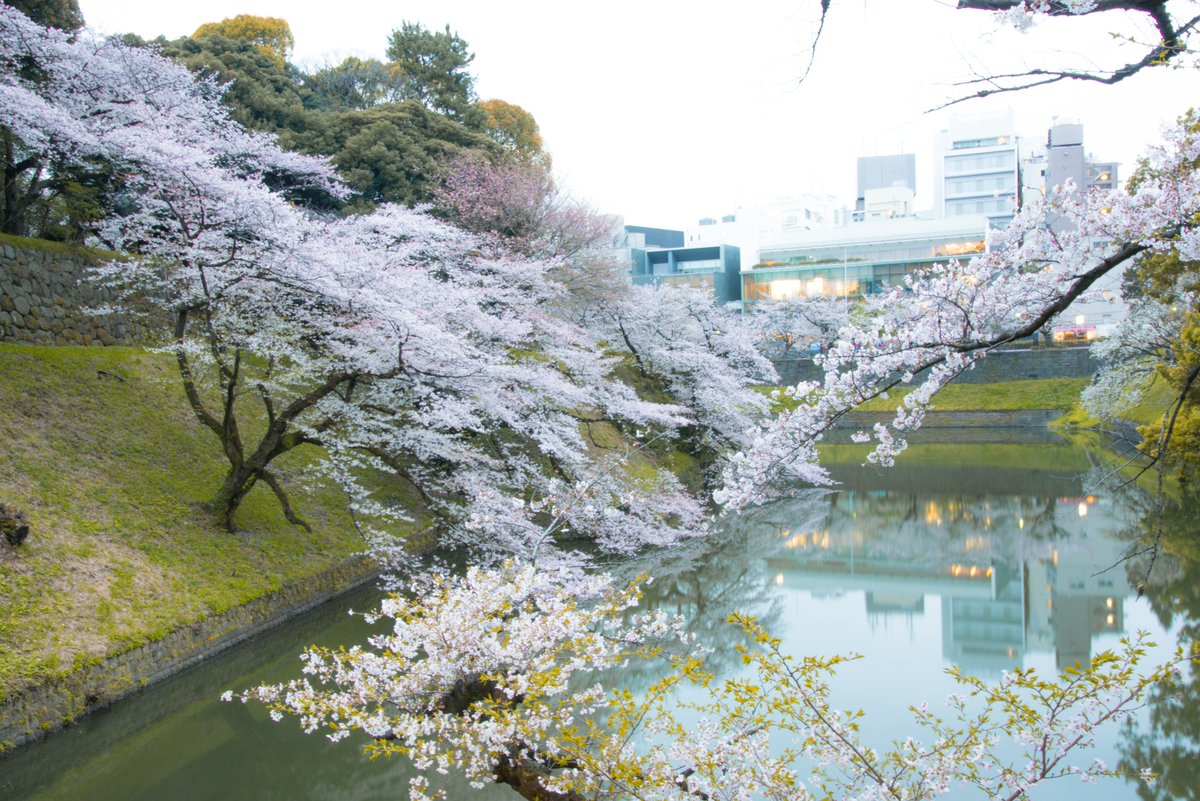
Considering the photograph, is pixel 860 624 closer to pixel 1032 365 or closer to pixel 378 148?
pixel 378 148

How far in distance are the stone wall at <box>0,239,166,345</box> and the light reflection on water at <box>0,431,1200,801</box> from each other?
5.55 metres

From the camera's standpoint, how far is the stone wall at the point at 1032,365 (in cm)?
3175

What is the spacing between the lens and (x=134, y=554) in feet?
26.8

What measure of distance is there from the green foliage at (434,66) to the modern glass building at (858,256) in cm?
2141

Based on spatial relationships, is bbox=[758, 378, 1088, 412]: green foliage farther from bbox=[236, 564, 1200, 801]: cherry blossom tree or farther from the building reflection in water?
bbox=[236, 564, 1200, 801]: cherry blossom tree

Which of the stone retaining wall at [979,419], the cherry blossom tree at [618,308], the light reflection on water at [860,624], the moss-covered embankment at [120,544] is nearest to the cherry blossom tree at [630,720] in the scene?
the light reflection on water at [860,624]

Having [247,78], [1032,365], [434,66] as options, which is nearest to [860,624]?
[247,78]

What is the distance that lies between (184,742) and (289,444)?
353 centimetres

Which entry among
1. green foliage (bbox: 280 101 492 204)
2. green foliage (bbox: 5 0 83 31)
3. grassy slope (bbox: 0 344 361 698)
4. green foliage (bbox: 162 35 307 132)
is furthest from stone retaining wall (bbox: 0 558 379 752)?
green foliage (bbox: 162 35 307 132)

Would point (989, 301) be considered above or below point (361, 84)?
below

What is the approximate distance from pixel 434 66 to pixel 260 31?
7.40 meters

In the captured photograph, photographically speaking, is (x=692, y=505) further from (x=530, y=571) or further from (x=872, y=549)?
(x=530, y=571)

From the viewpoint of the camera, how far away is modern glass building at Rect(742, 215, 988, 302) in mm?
43375

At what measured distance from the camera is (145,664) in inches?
287
